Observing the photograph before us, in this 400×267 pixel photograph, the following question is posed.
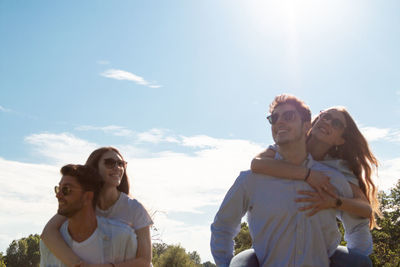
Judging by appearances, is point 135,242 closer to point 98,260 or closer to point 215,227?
point 98,260

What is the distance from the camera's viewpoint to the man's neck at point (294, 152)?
5.12m

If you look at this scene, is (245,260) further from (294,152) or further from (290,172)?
(294,152)

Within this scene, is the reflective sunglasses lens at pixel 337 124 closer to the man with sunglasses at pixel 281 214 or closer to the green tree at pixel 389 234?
the man with sunglasses at pixel 281 214

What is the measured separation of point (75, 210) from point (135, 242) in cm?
90

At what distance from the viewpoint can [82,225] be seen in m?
5.29

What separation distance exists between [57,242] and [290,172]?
112 inches

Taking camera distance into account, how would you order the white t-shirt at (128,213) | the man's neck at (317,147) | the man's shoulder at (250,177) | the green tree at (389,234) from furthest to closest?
the green tree at (389,234) < the white t-shirt at (128,213) < the man's neck at (317,147) < the man's shoulder at (250,177)

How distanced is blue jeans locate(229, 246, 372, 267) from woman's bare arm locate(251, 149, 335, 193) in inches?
26.4

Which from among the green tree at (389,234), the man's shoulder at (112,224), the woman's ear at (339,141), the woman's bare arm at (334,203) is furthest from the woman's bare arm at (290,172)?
the green tree at (389,234)

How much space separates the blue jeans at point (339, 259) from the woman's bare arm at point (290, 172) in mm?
671

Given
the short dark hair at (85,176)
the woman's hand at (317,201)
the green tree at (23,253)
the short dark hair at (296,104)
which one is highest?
the short dark hair at (296,104)

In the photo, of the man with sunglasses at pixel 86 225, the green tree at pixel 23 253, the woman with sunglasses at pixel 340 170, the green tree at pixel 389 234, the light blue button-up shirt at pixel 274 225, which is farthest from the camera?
the green tree at pixel 23 253

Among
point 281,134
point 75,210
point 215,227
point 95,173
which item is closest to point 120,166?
point 95,173

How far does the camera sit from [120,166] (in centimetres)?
621
